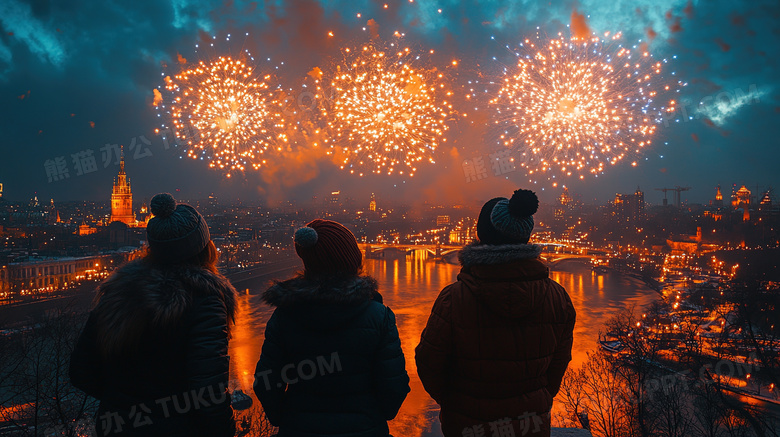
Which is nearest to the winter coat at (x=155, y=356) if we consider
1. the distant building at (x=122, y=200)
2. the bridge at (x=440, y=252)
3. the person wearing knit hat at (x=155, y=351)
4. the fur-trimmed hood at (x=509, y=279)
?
the person wearing knit hat at (x=155, y=351)

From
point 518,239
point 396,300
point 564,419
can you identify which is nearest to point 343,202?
point 396,300

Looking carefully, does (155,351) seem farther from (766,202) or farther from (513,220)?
(766,202)

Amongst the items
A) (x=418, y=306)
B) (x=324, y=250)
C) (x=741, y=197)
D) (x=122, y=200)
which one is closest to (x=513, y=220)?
(x=324, y=250)

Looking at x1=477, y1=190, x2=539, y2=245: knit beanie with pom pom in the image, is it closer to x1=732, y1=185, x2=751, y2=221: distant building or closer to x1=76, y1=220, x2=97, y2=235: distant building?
x1=76, y1=220, x2=97, y2=235: distant building

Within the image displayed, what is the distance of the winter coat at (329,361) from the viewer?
2.92 ft

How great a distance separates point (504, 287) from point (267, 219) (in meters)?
32.5

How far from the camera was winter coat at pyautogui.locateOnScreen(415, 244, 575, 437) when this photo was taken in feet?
3.06

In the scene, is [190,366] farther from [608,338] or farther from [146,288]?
[608,338]

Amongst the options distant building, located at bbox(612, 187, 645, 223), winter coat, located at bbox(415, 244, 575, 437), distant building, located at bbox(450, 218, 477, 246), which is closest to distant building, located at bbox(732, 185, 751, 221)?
distant building, located at bbox(612, 187, 645, 223)

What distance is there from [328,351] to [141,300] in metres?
0.40

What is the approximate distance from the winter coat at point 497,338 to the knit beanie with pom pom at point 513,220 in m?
0.05

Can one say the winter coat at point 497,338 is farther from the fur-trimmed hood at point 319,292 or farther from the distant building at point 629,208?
the distant building at point 629,208

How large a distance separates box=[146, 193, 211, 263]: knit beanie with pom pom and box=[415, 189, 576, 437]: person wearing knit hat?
0.59 m

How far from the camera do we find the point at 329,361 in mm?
915
